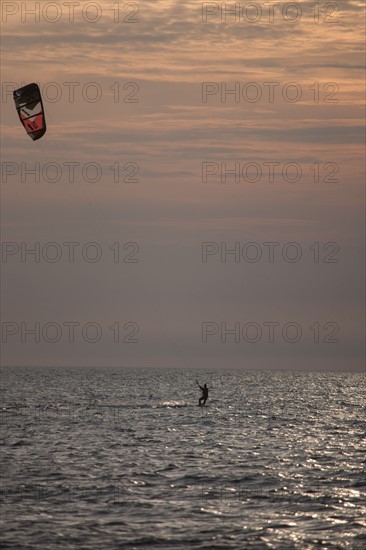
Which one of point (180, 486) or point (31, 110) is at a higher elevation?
point (31, 110)

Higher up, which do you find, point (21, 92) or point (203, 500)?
point (21, 92)

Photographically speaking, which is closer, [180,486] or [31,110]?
[180,486]

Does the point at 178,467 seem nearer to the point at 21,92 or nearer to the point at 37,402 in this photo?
the point at 21,92

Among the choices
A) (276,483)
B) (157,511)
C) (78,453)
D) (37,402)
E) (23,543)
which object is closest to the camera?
(23,543)

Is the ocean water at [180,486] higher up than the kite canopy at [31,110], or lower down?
lower down

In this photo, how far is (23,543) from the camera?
2317cm

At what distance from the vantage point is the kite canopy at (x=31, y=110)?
36781mm

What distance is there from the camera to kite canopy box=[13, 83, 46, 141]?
3678 cm

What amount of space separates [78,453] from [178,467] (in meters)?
5.70

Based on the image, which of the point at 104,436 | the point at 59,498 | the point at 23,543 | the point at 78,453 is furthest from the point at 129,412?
the point at 23,543

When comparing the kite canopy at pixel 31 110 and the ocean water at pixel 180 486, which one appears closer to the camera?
the ocean water at pixel 180 486

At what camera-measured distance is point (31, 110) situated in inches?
1460

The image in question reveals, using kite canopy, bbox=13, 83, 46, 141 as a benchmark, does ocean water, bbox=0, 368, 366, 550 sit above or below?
below

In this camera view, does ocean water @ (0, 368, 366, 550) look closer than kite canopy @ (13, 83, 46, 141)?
Yes
